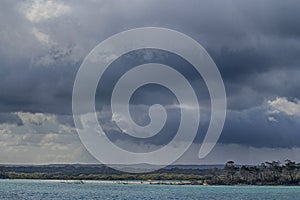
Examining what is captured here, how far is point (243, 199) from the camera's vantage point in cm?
15462

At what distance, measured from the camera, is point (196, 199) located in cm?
15262

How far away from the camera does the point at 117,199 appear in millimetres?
147000

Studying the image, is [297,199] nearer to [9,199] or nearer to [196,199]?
[196,199]

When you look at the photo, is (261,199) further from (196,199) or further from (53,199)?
(53,199)

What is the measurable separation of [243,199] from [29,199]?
184 feet

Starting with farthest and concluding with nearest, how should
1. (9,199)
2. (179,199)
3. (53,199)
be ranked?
(179,199)
(53,199)
(9,199)

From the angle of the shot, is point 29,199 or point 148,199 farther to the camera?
point 148,199

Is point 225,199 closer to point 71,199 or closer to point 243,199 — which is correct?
point 243,199

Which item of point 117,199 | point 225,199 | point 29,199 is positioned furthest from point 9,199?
point 225,199

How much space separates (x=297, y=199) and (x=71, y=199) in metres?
58.9

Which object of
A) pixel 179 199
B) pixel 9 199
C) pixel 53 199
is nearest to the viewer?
pixel 9 199

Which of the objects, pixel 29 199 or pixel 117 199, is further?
pixel 117 199

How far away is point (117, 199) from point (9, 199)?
2875cm

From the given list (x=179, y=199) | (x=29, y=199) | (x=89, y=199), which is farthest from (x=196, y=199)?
(x=29, y=199)
